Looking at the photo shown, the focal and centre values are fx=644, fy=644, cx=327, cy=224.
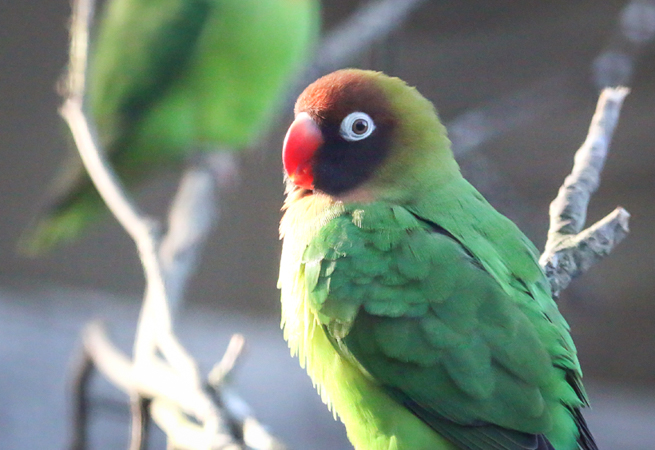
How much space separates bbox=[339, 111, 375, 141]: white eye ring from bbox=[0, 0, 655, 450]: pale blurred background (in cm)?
146

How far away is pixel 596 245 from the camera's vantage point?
43.1 inches

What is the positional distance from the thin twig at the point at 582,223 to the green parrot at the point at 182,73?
59.7 inches

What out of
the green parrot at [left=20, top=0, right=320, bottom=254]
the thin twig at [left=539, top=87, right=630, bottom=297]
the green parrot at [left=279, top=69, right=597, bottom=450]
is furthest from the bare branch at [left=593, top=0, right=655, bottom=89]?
the green parrot at [left=20, top=0, right=320, bottom=254]

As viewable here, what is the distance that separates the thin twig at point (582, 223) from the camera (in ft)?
3.61

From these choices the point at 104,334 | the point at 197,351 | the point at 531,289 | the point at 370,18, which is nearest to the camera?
the point at 531,289

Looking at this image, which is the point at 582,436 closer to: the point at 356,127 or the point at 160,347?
the point at 356,127

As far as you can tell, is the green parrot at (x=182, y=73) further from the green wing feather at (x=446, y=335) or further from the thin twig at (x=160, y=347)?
the green wing feather at (x=446, y=335)

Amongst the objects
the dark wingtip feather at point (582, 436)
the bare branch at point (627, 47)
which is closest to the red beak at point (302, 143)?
the dark wingtip feather at point (582, 436)

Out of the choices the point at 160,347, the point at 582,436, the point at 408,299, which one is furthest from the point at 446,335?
the point at 160,347

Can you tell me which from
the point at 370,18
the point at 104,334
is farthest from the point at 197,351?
the point at 370,18

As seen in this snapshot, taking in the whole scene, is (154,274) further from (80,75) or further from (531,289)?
(531,289)

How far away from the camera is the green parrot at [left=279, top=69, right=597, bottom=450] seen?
36.1 inches

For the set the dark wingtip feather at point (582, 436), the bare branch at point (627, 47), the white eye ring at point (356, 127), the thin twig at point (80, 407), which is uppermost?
the bare branch at point (627, 47)

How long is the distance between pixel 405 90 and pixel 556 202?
35 cm
